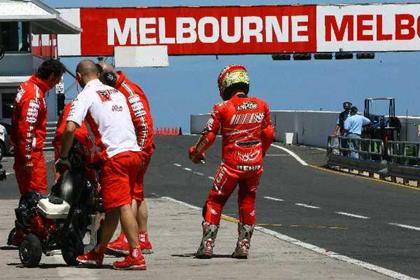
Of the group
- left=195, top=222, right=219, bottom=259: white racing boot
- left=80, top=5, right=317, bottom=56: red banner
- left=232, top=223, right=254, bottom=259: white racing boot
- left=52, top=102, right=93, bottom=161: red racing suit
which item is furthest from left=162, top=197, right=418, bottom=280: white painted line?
left=80, top=5, right=317, bottom=56: red banner

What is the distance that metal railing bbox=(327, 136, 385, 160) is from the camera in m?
33.8

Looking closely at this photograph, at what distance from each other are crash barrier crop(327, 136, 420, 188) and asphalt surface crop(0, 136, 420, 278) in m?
0.61

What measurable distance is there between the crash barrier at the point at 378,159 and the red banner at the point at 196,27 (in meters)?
38.8

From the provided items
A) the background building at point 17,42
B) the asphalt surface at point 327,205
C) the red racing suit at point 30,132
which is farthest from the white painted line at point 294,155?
the red racing suit at point 30,132

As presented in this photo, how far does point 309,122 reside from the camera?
55688 millimetres

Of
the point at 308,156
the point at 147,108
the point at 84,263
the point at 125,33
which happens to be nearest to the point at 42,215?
the point at 84,263

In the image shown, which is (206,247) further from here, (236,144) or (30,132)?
(30,132)

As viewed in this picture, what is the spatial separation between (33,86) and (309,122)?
4310 centimetres

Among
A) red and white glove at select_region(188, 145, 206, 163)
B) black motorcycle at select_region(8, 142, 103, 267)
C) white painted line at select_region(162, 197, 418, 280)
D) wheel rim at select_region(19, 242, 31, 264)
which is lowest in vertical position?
white painted line at select_region(162, 197, 418, 280)

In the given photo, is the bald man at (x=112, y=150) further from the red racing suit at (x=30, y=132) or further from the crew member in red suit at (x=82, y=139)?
the red racing suit at (x=30, y=132)

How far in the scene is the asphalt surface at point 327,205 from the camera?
13945 mm

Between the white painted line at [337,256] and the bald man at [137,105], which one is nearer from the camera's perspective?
the white painted line at [337,256]

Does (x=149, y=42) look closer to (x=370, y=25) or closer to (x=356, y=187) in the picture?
(x=370, y=25)

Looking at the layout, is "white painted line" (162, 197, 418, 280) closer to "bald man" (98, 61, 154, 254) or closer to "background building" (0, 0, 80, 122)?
A: "bald man" (98, 61, 154, 254)
